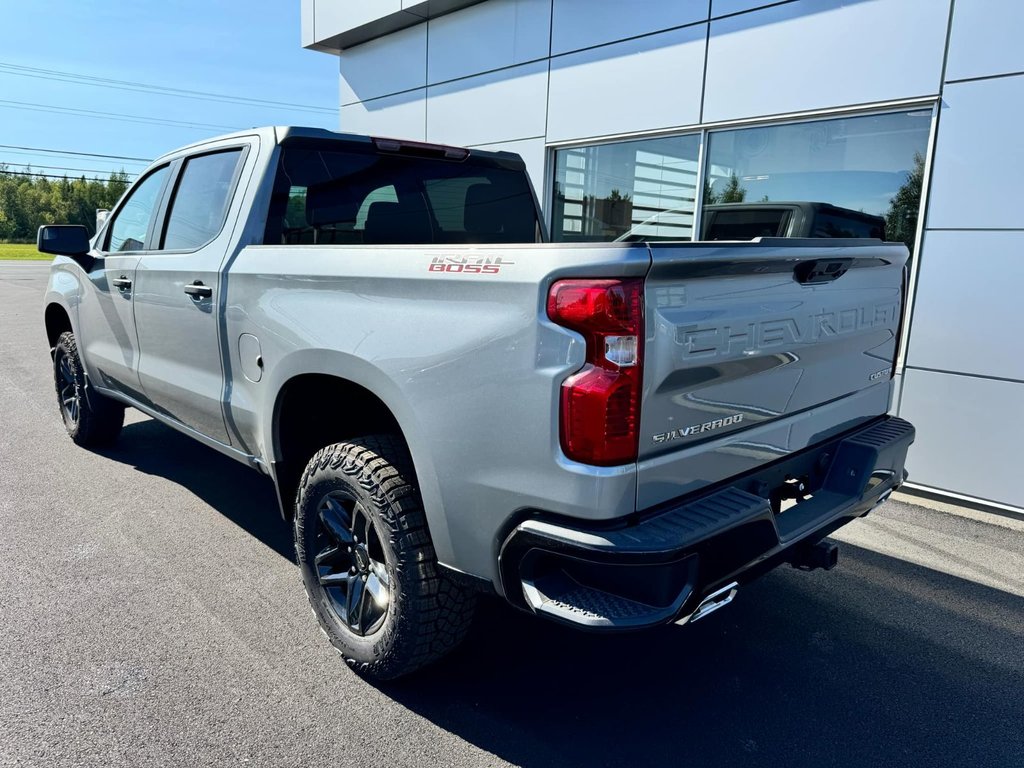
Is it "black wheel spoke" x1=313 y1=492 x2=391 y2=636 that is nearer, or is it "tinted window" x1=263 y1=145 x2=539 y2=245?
"black wheel spoke" x1=313 y1=492 x2=391 y2=636

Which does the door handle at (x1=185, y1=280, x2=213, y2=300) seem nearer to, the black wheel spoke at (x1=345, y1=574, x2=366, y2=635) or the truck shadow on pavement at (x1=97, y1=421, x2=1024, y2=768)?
the black wheel spoke at (x1=345, y1=574, x2=366, y2=635)

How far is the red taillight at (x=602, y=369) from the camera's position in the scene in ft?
6.31

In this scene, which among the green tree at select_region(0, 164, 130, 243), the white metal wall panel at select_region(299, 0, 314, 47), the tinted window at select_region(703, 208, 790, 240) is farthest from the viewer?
the green tree at select_region(0, 164, 130, 243)

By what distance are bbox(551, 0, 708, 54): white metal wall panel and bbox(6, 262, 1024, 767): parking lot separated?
471 centimetres

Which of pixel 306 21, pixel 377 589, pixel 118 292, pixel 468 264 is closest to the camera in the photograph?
pixel 468 264

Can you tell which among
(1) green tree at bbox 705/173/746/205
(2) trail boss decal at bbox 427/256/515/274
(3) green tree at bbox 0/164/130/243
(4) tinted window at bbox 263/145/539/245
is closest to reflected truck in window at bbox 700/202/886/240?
(1) green tree at bbox 705/173/746/205

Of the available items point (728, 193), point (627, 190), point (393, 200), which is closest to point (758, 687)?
point (393, 200)

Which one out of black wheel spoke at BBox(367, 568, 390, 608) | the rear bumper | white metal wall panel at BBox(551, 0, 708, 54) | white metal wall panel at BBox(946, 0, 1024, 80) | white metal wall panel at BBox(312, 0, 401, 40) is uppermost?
white metal wall panel at BBox(312, 0, 401, 40)

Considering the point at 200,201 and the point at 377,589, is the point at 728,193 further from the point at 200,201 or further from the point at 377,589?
the point at 377,589

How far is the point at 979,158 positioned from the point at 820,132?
4.18 feet

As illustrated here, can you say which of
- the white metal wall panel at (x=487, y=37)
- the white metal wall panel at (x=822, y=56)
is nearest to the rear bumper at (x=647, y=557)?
the white metal wall panel at (x=822, y=56)

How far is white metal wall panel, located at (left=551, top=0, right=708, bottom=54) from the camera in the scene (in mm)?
6504

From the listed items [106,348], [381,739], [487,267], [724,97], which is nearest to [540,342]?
[487,267]

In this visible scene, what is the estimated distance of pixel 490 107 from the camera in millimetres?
8523
